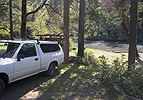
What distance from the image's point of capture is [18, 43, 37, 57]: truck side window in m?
4.74

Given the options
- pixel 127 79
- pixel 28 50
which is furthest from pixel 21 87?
pixel 127 79

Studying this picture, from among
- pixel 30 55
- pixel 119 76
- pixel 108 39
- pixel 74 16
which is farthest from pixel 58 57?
pixel 108 39

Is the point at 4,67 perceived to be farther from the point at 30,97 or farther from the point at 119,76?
the point at 119,76

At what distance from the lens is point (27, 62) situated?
469cm

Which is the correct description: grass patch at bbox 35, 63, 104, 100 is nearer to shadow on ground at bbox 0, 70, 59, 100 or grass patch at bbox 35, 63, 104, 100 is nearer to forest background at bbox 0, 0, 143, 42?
shadow on ground at bbox 0, 70, 59, 100

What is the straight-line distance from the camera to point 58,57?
6.55m

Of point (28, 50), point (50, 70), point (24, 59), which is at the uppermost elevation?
point (28, 50)

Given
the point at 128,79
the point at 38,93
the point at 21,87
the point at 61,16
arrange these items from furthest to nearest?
1. the point at 61,16
2. the point at 21,87
3. the point at 128,79
4. the point at 38,93

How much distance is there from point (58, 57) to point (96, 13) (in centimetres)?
595

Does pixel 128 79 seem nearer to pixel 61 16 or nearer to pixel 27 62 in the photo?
pixel 27 62

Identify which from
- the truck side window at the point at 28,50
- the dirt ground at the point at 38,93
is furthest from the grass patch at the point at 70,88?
the truck side window at the point at 28,50

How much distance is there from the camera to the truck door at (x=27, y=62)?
14.1 feet

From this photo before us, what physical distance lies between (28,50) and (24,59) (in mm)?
540

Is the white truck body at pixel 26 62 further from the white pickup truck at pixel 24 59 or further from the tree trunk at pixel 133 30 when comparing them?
the tree trunk at pixel 133 30
